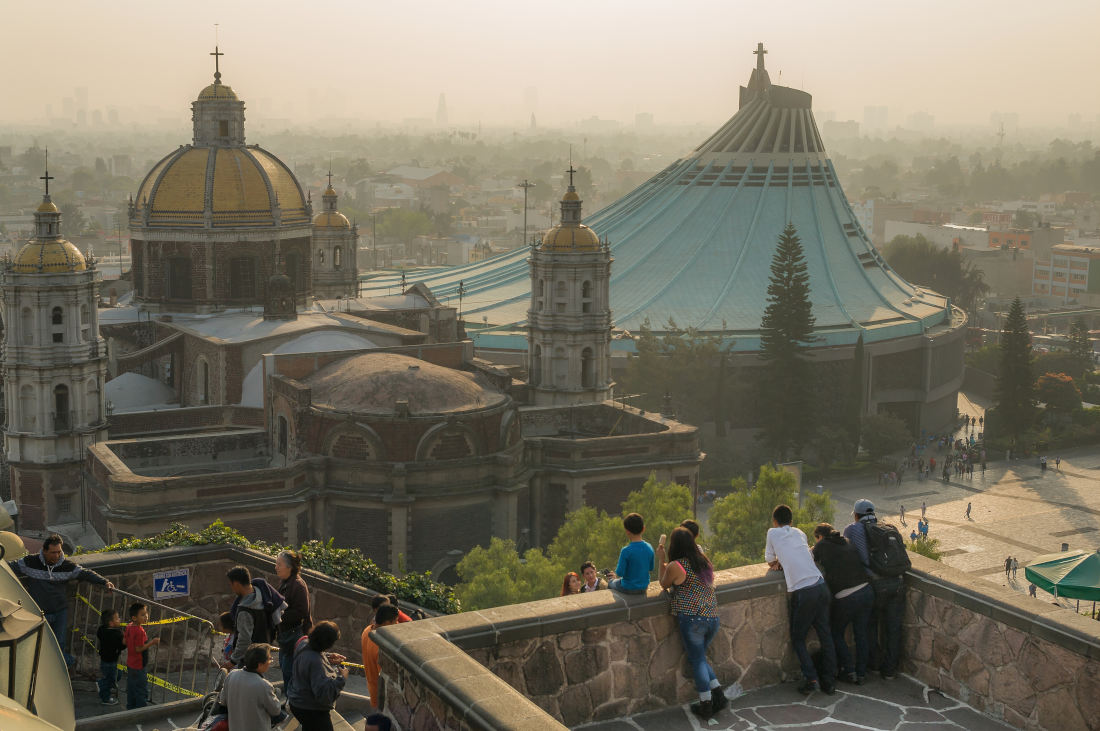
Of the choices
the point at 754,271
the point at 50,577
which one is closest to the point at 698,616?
the point at 50,577

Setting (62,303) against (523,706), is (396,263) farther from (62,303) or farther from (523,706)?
(523,706)

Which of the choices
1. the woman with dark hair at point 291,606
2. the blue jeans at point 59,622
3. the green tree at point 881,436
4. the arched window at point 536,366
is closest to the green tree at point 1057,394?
the green tree at point 881,436

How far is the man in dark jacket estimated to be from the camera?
12875 millimetres

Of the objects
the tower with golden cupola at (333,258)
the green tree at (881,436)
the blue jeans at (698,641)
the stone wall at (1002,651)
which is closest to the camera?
the stone wall at (1002,651)

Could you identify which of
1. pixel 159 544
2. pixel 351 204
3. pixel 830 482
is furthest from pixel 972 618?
pixel 351 204

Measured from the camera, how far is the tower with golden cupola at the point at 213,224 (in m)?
39.2

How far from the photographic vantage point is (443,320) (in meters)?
42.8

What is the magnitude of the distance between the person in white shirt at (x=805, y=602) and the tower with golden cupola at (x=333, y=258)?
1466 inches

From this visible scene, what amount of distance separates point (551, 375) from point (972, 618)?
2776 cm

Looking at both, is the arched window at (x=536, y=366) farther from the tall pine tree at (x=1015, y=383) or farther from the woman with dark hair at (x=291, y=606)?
the woman with dark hair at (x=291, y=606)

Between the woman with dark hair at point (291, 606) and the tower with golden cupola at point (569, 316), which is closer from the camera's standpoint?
the woman with dark hair at point (291, 606)

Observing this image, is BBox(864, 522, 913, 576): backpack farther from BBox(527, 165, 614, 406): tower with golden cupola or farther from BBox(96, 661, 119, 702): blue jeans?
BBox(527, 165, 614, 406): tower with golden cupola

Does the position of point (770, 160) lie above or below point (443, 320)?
above

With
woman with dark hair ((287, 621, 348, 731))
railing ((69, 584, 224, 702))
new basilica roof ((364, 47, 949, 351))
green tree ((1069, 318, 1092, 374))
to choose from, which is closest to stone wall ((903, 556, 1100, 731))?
woman with dark hair ((287, 621, 348, 731))
